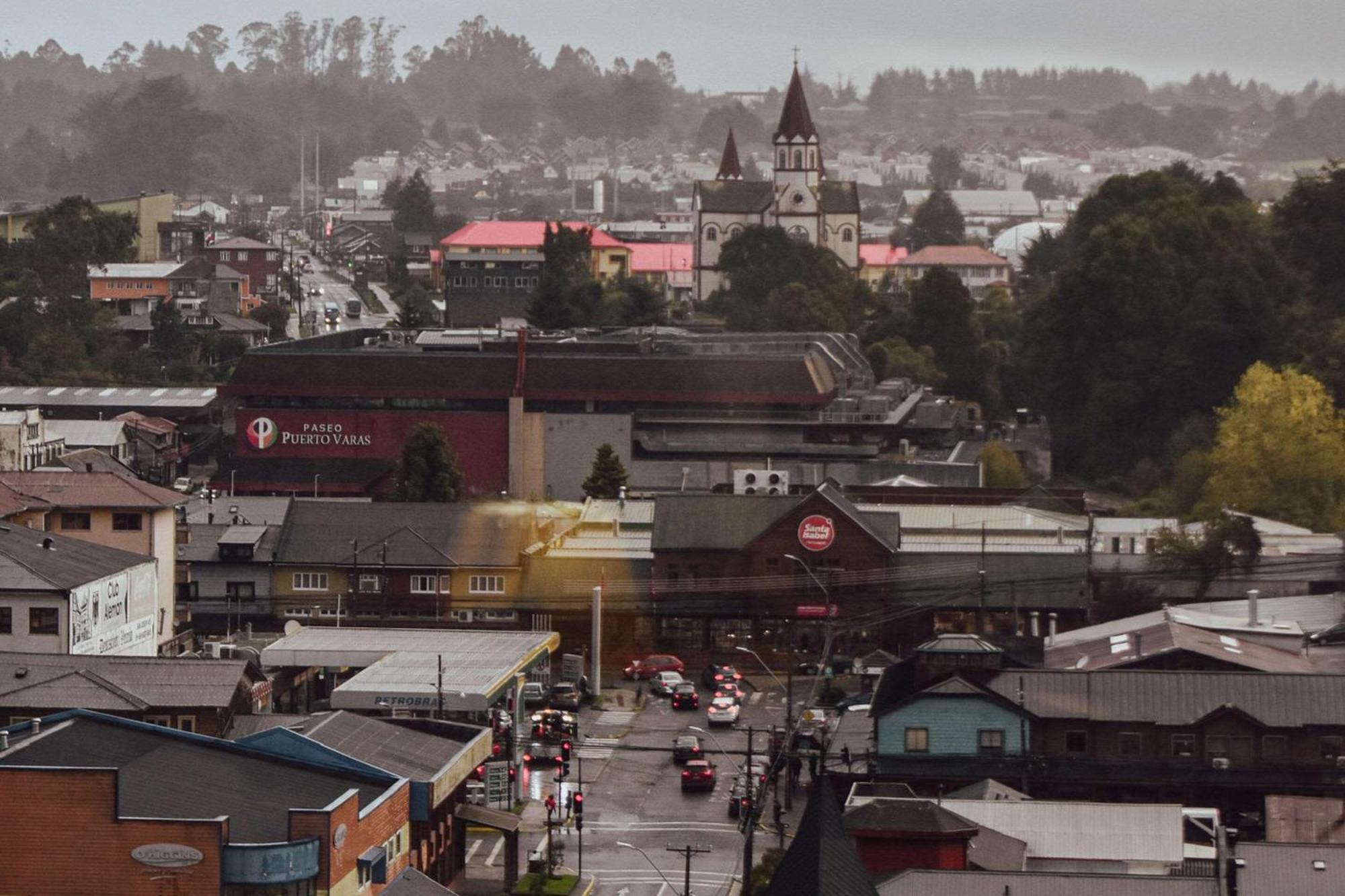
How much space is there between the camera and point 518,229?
135 meters

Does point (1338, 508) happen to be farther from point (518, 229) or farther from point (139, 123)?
point (139, 123)

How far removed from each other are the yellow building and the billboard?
68478 mm

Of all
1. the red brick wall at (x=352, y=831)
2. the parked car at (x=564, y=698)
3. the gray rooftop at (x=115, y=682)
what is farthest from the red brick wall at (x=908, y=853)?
the parked car at (x=564, y=698)

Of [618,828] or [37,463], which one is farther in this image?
[37,463]

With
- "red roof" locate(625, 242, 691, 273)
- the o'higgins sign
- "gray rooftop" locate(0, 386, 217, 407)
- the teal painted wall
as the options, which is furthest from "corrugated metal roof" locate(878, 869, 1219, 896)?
"red roof" locate(625, 242, 691, 273)

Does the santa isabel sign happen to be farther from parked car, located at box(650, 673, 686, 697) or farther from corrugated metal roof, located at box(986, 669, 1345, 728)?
corrugated metal roof, located at box(986, 669, 1345, 728)

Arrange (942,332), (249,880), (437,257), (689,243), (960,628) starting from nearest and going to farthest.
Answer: (249,880)
(960,628)
(942,332)
(437,257)
(689,243)

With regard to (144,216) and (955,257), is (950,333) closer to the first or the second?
(144,216)

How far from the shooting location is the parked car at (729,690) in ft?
147

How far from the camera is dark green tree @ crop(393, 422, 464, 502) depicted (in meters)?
61.9

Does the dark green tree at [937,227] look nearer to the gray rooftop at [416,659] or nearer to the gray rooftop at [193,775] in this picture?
the gray rooftop at [416,659]

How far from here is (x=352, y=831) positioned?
94.2ft

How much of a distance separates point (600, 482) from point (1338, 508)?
17009mm

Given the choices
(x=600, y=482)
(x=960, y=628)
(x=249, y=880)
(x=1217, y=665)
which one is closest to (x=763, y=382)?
(x=600, y=482)
